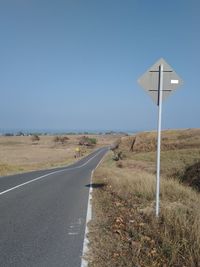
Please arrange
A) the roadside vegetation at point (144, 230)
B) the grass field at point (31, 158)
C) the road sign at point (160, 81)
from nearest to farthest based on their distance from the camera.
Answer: the roadside vegetation at point (144, 230) < the road sign at point (160, 81) < the grass field at point (31, 158)

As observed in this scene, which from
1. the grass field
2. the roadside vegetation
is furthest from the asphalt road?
the grass field

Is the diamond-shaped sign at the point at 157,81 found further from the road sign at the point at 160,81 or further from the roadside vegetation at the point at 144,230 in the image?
the roadside vegetation at the point at 144,230

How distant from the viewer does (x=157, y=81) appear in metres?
8.02

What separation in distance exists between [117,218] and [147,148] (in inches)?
1279

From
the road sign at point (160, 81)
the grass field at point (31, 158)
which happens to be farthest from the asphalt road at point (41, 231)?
the grass field at point (31, 158)

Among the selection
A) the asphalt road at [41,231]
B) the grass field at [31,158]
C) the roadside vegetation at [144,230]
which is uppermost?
the roadside vegetation at [144,230]

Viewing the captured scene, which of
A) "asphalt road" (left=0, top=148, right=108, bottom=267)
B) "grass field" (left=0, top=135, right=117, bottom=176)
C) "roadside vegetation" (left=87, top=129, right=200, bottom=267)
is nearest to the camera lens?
"roadside vegetation" (left=87, top=129, right=200, bottom=267)

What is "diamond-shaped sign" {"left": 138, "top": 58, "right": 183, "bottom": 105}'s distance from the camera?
26.1 ft

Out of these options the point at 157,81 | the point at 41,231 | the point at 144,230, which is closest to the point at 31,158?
the point at 41,231

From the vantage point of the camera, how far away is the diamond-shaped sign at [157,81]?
795 cm

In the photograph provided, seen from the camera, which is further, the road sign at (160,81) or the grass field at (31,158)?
the grass field at (31,158)

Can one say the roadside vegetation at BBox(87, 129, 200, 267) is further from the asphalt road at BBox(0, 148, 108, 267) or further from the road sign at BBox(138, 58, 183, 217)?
the road sign at BBox(138, 58, 183, 217)

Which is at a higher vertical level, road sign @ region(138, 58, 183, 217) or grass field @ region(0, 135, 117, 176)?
road sign @ region(138, 58, 183, 217)

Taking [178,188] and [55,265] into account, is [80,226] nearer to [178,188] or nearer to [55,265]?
[55,265]
